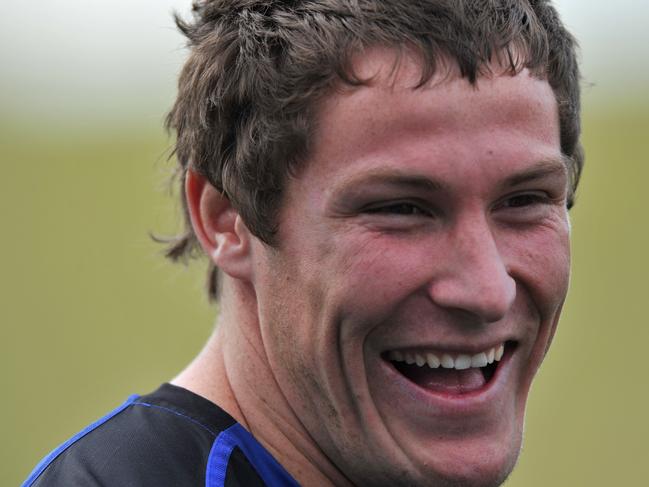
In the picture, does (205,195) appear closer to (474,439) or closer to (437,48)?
(437,48)

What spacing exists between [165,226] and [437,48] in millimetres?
12921

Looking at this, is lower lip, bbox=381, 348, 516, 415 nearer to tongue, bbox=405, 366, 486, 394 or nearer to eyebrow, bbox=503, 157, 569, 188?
tongue, bbox=405, 366, 486, 394

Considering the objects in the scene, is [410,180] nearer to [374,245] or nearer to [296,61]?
[374,245]

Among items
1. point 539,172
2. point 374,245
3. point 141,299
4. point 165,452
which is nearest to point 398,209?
point 374,245

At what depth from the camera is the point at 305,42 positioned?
2852 millimetres

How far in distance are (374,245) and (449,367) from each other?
15.5 inches

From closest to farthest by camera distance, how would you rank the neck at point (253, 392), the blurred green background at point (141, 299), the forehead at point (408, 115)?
the forehead at point (408, 115)
the neck at point (253, 392)
the blurred green background at point (141, 299)

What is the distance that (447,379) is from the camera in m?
2.98

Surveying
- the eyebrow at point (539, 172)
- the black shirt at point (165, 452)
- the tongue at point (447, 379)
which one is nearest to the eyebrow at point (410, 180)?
the eyebrow at point (539, 172)

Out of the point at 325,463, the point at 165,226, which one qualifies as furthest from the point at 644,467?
the point at 325,463

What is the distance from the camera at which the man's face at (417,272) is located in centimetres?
276

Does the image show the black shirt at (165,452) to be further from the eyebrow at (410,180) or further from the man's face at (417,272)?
the eyebrow at (410,180)

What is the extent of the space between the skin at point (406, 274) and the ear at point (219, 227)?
11mm

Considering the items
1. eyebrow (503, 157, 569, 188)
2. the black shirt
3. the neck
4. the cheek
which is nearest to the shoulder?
the black shirt
